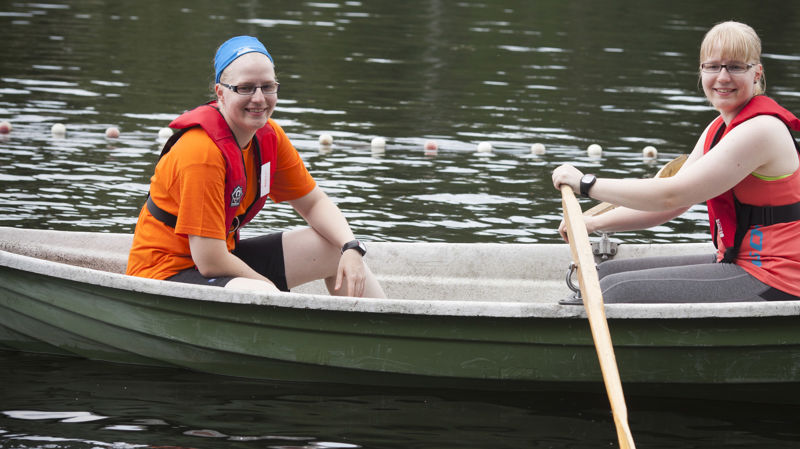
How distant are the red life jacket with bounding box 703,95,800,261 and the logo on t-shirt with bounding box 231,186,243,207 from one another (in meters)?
1.81

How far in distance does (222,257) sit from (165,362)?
0.74 meters

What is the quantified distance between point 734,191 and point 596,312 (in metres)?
0.72

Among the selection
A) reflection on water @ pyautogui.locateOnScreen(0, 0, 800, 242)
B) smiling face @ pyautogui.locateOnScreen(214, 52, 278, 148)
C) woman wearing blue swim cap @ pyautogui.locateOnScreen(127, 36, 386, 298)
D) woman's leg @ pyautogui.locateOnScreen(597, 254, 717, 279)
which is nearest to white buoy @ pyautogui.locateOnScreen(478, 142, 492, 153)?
reflection on water @ pyautogui.locateOnScreen(0, 0, 800, 242)

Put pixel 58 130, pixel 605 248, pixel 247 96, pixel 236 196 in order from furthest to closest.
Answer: pixel 58 130 → pixel 605 248 → pixel 236 196 → pixel 247 96

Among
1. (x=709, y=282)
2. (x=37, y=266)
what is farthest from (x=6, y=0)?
(x=709, y=282)

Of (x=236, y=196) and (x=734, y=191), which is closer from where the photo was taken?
(x=734, y=191)

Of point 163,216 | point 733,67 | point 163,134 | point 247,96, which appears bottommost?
point 163,216

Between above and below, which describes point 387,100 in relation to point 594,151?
above

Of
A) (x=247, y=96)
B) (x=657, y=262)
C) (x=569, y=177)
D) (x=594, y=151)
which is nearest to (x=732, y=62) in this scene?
(x=569, y=177)

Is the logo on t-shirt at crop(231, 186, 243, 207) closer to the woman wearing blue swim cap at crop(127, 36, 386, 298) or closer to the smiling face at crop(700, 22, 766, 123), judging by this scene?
the woman wearing blue swim cap at crop(127, 36, 386, 298)

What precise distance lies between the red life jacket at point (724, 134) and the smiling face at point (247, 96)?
169 centimetres

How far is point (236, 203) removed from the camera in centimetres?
453

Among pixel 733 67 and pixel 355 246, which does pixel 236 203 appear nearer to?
pixel 355 246

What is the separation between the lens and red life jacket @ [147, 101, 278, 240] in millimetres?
4355
